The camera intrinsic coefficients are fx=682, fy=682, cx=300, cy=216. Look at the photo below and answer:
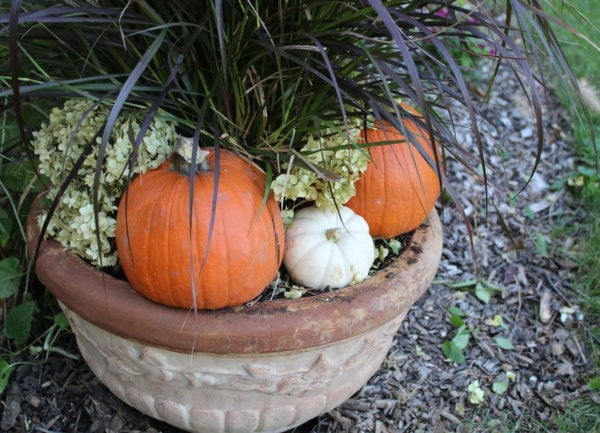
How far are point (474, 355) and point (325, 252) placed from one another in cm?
84

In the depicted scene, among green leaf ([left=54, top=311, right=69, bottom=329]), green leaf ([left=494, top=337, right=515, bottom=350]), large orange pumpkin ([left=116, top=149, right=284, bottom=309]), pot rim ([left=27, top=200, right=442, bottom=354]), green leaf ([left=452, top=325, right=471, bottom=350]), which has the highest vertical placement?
large orange pumpkin ([left=116, top=149, right=284, bottom=309])

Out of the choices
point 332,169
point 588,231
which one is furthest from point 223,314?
point 588,231

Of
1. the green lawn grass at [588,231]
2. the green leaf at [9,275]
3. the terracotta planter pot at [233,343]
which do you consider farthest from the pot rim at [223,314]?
the green lawn grass at [588,231]

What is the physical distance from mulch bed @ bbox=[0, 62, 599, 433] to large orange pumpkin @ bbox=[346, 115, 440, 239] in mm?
163

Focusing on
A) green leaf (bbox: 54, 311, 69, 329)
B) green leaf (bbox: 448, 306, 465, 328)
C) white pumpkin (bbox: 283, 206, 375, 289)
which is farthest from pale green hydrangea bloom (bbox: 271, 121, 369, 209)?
green leaf (bbox: 448, 306, 465, 328)

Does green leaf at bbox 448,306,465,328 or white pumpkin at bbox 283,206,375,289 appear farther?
green leaf at bbox 448,306,465,328

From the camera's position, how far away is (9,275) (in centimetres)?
170

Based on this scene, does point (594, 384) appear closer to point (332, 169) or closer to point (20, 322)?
point (332, 169)

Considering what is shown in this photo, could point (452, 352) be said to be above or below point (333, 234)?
below

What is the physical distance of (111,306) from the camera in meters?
1.25

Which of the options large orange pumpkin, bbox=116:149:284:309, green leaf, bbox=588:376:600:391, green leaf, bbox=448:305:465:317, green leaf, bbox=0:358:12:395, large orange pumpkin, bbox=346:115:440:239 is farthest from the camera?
green leaf, bbox=448:305:465:317

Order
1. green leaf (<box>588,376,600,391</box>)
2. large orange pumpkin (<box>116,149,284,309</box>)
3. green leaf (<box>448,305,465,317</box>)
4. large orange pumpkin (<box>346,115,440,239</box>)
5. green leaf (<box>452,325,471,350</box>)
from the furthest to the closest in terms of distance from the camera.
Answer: green leaf (<box>448,305,465,317</box>)
green leaf (<box>452,325,471,350</box>)
green leaf (<box>588,376,600,391</box>)
large orange pumpkin (<box>346,115,440,239</box>)
large orange pumpkin (<box>116,149,284,309</box>)

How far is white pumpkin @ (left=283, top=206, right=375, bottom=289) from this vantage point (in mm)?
1360

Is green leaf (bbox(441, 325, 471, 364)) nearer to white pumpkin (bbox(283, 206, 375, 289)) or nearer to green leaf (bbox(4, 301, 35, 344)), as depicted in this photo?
white pumpkin (bbox(283, 206, 375, 289))
